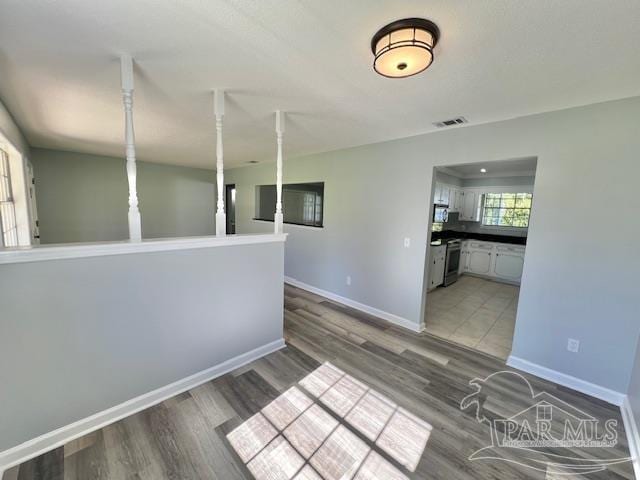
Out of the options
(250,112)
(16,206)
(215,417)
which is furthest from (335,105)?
(16,206)

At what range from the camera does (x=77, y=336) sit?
1.67 m

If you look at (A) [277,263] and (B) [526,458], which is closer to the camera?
(B) [526,458]

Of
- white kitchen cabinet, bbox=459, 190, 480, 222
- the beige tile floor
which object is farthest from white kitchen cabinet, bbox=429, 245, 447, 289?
white kitchen cabinet, bbox=459, 190, 480, 222

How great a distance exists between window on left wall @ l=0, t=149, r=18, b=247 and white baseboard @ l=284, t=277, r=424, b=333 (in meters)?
3.87

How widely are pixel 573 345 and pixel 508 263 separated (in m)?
3.55

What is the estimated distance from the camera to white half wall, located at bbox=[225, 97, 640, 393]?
2.07 meters

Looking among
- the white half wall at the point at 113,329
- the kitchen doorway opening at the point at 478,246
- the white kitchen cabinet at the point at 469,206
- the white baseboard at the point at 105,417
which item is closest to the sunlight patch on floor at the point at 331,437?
the white baseboard at the point at 105,417

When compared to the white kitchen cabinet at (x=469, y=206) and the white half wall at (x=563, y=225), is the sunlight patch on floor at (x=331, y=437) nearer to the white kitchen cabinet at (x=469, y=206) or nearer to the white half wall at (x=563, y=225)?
the white half wall at (x=563, y=225)

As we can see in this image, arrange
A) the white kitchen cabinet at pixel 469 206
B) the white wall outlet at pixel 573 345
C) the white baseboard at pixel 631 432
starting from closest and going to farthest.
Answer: the white baseboard at pixel 631 432 → the white wall outlet at pixel 573 345 → the white kitchen cabinet at pixel 469 206

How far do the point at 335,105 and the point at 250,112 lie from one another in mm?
901

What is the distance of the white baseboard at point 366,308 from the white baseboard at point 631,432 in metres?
1.72

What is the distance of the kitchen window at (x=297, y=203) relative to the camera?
4.72 metres

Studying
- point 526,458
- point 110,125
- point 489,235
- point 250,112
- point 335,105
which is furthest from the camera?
point 489,235

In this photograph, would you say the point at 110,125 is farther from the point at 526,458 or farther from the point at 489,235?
the point at 489,235
